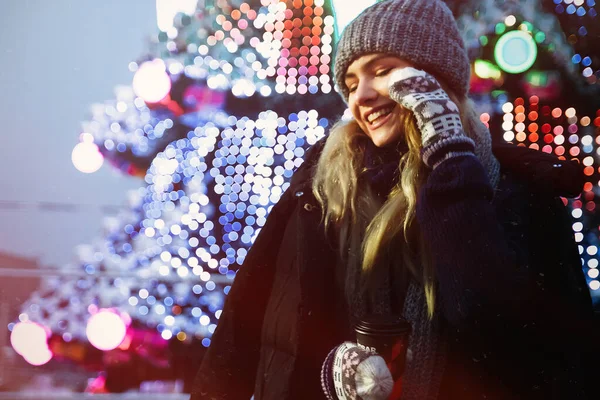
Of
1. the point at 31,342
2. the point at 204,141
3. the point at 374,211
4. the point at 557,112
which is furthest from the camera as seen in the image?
the point at 31,342

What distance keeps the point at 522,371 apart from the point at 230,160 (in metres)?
1.20

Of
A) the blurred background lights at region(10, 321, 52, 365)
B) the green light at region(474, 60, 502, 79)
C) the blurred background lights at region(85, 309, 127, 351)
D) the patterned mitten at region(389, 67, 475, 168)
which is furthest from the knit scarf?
the blurred background lights at region(10, 321, 52, 365)

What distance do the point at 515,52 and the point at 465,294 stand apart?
1.12m

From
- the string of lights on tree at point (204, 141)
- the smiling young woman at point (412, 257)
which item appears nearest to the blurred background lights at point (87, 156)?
the string of lights on tree at point (204, 141)

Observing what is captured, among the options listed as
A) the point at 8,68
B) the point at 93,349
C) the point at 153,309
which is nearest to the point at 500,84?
the point at 153,309

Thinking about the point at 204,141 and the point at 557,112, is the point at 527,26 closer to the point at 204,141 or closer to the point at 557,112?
the point at 557,112

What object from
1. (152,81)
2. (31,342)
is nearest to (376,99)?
(152,81)

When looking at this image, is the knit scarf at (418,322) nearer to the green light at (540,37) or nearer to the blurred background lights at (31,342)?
the green light at (540,37)

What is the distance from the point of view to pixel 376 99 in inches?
39.8

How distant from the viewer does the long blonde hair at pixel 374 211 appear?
917 mm

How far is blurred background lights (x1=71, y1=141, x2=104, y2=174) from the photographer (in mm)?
1913

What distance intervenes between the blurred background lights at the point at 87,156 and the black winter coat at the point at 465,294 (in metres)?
1.08

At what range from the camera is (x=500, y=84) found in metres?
1.61

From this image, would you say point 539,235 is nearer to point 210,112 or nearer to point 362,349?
point 362,349
